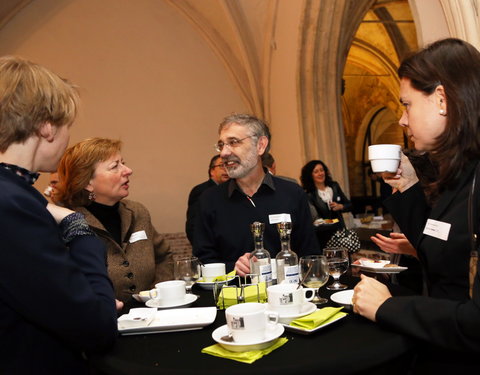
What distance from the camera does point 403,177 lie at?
6.63 feet

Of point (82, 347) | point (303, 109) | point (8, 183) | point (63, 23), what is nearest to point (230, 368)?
point (82, 347)

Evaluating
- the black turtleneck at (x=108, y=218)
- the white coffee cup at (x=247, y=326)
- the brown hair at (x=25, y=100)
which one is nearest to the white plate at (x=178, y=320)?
the white coffee cup at (x=247, y=326)

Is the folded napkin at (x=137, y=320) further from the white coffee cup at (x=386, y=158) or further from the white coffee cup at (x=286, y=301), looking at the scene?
the white coffee cup at (x=386, y=158)

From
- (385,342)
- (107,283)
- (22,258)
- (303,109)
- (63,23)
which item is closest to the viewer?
(22,258)

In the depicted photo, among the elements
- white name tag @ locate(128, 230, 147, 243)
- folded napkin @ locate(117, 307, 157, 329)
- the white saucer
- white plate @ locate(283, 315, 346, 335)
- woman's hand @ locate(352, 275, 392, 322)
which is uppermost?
white name tag @ locate(128, 230, 147, 243)

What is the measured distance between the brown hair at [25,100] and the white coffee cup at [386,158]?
1.34 metres

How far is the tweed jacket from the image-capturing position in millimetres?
2490

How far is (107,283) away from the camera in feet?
4.56

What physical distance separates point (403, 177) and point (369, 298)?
2.56ft

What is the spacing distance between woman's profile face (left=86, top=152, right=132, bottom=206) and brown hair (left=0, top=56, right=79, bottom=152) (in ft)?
4.38

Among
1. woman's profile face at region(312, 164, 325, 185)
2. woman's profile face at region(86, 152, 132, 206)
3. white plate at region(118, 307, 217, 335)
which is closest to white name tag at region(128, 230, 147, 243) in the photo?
woman's profile face at region(86, 152, 132, 206)

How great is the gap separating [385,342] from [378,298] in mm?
194

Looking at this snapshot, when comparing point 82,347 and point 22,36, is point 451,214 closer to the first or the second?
point 82,347

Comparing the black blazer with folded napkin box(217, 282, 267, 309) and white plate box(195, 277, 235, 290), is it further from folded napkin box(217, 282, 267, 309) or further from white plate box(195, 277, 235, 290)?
A: white plate box(195, 277, 235, 290)
